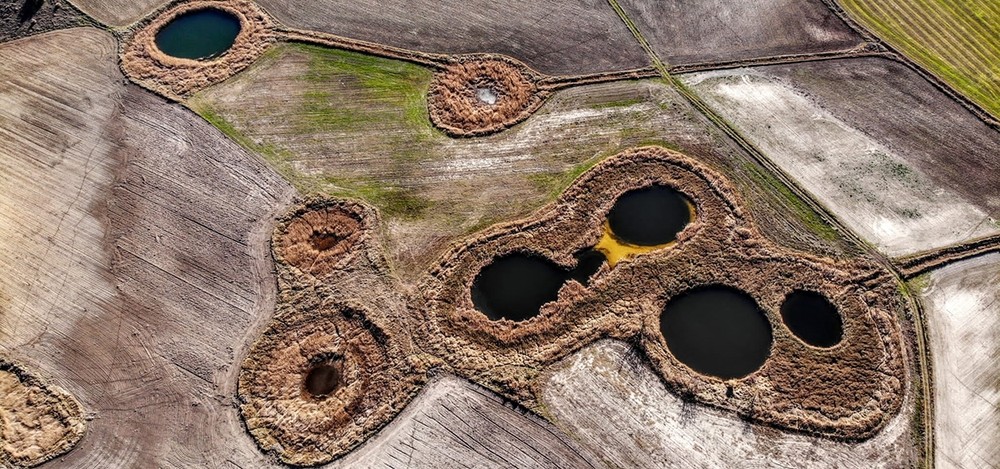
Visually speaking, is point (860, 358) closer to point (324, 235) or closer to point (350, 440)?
point (350, 440)

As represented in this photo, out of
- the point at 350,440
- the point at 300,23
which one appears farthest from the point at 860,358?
the point at 300,23

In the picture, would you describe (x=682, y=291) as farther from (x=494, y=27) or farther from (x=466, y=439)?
(x=494, y=27)

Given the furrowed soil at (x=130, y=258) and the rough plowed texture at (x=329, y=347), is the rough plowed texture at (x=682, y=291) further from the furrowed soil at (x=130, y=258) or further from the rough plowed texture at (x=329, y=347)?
the furrowed soil at (x=130, y=258)

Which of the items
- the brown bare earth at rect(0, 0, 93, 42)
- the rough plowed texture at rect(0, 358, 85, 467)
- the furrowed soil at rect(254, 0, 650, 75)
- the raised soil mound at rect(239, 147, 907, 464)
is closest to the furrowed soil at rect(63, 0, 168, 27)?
the brown bare earth at rect(0, 0, 93, 42)

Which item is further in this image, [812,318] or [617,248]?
[617,248]

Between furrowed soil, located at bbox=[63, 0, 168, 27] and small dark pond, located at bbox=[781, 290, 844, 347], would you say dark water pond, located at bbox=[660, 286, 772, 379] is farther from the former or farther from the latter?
furrowed soil, located at bbox=[63, 0, 168, 27]

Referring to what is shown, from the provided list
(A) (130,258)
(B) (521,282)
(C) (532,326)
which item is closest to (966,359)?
(C) (532,326)
